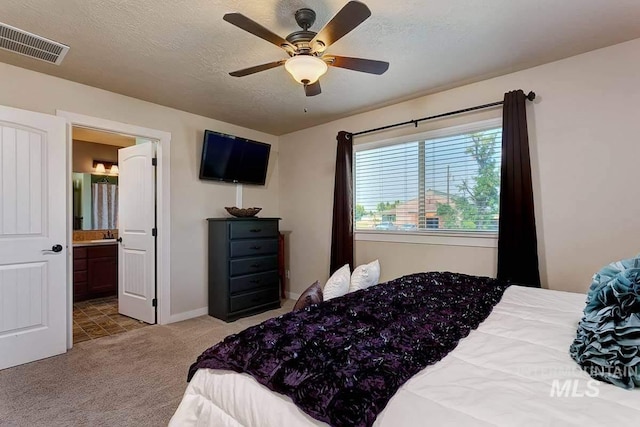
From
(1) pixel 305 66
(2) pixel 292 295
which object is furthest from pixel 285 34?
(2) pixel 292 295

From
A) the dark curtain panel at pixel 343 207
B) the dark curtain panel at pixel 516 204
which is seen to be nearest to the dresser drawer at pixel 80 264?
the dark curtain panel at pixel 343 207

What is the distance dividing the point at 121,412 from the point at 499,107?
12.3 feet

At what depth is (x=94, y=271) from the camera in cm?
465

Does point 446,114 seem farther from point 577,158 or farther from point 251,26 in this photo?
point 251,26

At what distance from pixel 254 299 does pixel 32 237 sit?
87.9 inches

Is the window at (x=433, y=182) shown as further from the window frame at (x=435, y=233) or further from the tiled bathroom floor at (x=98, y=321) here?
the tiled bathroom floor at (x=98, y=321)

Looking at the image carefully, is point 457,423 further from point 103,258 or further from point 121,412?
point 103,258

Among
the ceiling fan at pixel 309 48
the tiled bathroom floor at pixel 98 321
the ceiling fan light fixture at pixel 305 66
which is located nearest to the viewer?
the ceiling fan at pixel 309 48

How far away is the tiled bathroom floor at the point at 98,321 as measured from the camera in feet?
10.8

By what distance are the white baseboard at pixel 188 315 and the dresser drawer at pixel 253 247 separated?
868 mm

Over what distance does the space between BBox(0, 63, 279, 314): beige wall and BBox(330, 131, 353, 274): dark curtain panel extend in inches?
56.2

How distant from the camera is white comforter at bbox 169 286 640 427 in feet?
2.49

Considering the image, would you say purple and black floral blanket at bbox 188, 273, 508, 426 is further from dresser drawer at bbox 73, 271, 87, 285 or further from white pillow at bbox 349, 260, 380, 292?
dresser drawer at bbox 73, 271, 87, 285

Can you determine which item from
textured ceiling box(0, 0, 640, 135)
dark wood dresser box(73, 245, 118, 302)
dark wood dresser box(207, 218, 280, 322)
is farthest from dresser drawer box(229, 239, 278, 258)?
dark wood dresser box(73, 245, 118, 302)
